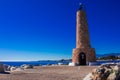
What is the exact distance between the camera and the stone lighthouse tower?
1359 inches

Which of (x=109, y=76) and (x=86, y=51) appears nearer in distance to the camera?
(x=109, y=76)

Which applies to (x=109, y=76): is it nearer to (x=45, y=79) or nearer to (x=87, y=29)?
(x=45, y=79)

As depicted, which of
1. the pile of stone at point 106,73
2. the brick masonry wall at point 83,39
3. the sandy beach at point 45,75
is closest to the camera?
the pile of stone at point 106,73

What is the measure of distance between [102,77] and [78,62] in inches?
992

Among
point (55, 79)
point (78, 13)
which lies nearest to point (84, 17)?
point (78, 13)

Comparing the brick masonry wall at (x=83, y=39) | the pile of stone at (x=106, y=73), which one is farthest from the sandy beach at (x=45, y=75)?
the brick masonry wall at (x=83, y=39)

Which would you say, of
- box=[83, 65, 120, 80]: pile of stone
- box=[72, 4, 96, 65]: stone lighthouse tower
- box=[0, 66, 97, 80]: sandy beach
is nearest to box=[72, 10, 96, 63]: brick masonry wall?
box=[72, 4, 96, 65]: stone lighthouse tower

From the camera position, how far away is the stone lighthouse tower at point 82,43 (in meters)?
34.5

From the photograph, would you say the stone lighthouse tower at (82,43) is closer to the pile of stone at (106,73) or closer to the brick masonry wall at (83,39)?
the brick masonry wall at (83,39)

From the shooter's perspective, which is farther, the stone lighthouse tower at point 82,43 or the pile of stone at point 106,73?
the stone lighthouse tower at point 82,43

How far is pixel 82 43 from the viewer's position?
34625 mm

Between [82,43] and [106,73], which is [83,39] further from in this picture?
[106,73]

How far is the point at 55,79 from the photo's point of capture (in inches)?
535

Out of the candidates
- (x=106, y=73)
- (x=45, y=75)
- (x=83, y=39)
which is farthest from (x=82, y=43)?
(x=106, y=73)
